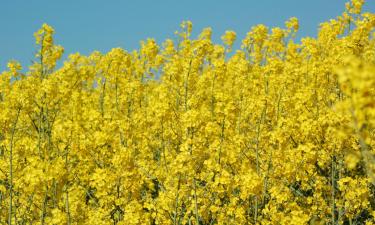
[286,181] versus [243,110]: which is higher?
[243,110]

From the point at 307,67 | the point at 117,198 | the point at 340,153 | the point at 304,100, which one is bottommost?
the point at 117,198

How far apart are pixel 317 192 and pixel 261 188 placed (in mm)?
1538

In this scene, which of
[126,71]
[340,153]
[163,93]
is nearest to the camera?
[340,153]

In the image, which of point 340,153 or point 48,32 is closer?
point 340,153

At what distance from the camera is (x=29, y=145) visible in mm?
9062

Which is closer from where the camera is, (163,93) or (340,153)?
(340,153)

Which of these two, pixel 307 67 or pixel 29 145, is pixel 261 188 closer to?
pixel 29 145

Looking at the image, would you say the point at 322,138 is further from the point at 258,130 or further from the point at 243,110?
the point at 243,110

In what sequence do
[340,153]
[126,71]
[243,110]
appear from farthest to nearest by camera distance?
[126,71]
[243,110]
[340,153]

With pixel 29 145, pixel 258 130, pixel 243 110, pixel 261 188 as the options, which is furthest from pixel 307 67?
pixel 29 145

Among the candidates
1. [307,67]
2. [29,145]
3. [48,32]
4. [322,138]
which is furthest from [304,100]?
[48,32]

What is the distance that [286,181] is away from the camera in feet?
26.0

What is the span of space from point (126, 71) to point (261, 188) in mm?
8389

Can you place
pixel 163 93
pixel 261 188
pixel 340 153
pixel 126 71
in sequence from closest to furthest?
pixel 261 188
pixel 340 153
pixel 163 93
pixel 126 71
